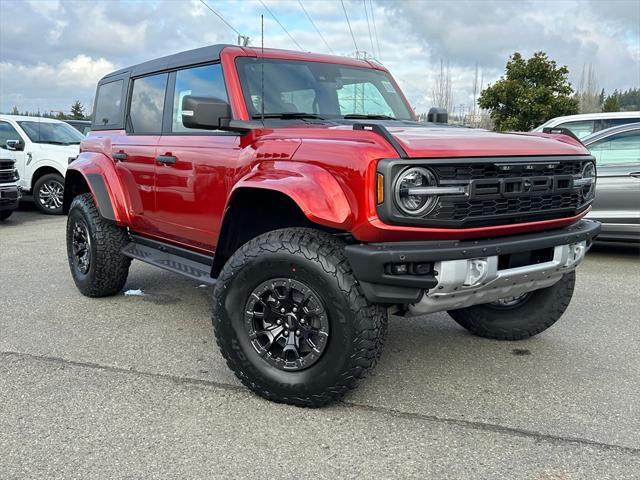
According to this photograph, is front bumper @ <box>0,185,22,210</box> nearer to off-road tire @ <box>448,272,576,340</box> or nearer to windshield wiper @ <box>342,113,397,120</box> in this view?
windshield wiper @ <box>342,113,397,120</box>

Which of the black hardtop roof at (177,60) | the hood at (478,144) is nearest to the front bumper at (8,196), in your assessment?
the black hardtop roof at (177,60)

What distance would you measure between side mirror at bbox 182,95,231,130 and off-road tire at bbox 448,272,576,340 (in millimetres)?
2160

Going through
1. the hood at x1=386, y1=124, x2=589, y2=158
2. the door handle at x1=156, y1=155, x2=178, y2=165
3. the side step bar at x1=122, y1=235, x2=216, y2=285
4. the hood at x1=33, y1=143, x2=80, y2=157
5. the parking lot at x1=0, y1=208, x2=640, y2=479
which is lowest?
the parking lot at x1=0, y1=208, x2=640, y2=479

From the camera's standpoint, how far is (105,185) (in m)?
4.93

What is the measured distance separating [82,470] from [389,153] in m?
1.95

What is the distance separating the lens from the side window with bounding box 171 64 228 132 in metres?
3.96

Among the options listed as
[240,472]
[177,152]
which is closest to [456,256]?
[240,472]

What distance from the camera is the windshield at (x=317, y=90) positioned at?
A: 3.84 m

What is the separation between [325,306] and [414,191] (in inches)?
27.7

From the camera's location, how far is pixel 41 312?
489 centimetres

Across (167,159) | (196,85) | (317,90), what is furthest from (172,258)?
(317,90)

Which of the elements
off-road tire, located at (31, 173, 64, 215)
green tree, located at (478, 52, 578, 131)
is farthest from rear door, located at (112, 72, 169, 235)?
green tree, located at (478, 52, 578, 131)

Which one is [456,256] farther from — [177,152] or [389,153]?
[177,152]

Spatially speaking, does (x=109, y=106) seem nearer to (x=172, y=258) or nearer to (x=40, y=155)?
(x=172, y=258)
